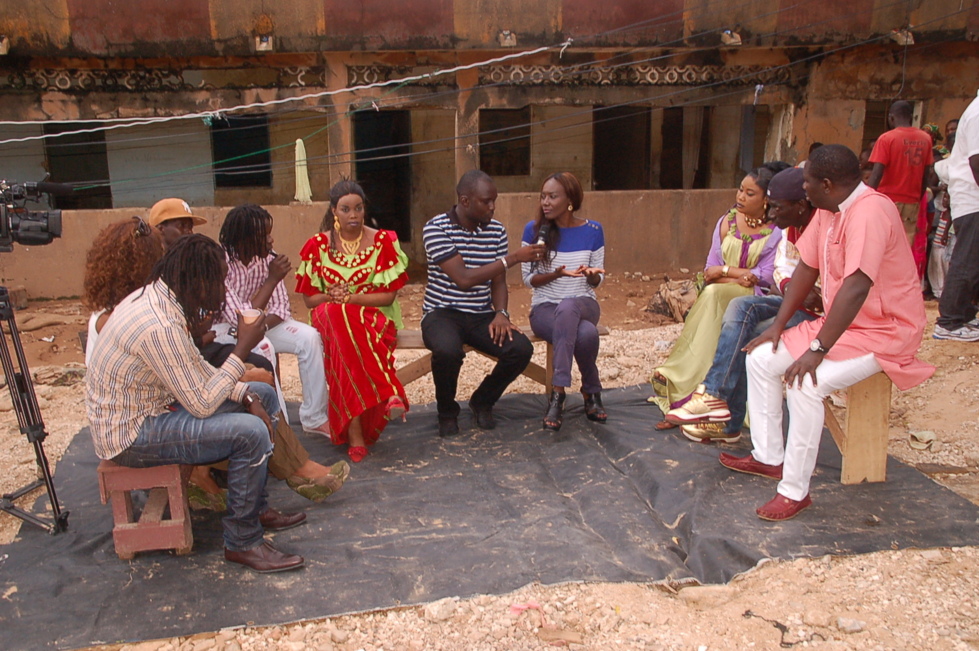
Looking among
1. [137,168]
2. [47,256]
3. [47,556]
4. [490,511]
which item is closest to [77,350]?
[47,256]

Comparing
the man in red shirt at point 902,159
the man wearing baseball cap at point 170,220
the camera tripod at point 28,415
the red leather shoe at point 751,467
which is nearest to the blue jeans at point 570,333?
the red leather shoe at point 751,467

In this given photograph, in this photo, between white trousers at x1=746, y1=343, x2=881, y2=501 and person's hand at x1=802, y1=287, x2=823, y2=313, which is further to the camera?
person's hand at x1=802, y1=287, x2=823, y2=313

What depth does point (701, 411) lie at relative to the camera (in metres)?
4.26

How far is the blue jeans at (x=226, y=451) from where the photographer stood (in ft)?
9.90

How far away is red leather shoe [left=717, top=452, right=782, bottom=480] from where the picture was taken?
149 inches

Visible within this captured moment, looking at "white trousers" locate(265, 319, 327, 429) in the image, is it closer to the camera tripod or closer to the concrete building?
the camera tripod

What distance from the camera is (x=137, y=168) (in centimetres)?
1188

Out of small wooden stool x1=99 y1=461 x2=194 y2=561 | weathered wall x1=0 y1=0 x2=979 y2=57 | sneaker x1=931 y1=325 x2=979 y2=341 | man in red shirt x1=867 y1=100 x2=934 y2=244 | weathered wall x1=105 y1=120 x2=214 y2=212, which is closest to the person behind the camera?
small wooden stool x1=99 y1=461 x2=194 y2=561

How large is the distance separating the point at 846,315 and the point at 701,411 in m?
1.20

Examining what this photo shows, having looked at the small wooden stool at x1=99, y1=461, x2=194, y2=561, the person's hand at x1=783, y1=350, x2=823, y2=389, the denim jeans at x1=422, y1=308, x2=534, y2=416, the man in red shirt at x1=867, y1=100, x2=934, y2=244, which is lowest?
the small wooden stool at x1=99, y1=461, x2=194, y2=561

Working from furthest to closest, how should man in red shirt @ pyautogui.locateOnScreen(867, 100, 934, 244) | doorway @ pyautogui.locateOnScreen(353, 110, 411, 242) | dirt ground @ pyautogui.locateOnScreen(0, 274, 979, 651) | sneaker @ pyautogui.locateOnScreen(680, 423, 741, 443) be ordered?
doorway @ pyautogui.locateOnScreen(353, 110, 411, 242)
man in red shirt @ pyautogui.locateOnScreen(867, 100, 934, 244)
sneaker @ pyautogui.locateOnScreen(680, 423, 741, 443)
dirt ground @ pyautogui.locateOnScreen(0, 274, 979, 651)

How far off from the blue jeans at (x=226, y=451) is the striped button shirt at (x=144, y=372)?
5cm

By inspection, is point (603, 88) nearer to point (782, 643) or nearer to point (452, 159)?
point (452, 159)

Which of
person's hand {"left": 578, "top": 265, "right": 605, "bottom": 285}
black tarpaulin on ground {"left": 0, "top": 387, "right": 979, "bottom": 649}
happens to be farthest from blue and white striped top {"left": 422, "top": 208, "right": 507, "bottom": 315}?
black tarpaulin on ground {"left": 0, "top": 387, "right": 979, "bottom": 649}
